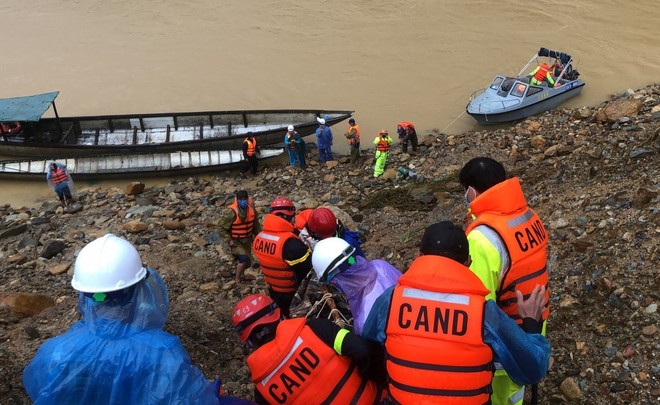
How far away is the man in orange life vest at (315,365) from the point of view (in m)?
2.62

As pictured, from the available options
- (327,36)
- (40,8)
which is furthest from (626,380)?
(40,8)

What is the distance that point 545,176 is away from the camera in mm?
8609

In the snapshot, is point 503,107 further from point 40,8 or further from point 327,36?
point 40,8

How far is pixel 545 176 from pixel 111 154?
10075 mm

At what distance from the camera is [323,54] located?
62.0ft

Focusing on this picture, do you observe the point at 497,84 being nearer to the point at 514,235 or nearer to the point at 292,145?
the point at 292,145

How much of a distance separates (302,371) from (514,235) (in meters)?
1.39

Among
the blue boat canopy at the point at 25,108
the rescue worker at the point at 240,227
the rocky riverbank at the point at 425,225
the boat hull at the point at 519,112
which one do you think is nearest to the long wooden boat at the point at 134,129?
the blue boat canopy at the point at 25,108

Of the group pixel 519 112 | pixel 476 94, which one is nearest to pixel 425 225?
pixel 519 112

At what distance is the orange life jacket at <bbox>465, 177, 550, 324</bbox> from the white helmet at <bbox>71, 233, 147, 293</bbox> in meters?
1.88

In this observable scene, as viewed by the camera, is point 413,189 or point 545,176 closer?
point 545,176

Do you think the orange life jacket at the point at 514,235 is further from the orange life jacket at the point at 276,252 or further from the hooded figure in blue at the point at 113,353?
the orange life jacket at the point at 276,252

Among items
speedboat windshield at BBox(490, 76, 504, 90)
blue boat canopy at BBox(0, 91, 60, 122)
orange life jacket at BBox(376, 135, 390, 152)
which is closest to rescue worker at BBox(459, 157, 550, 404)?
orange life jacket at BBox(376, 135, 390, 152)

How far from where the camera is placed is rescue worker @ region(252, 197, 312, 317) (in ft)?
15.2
